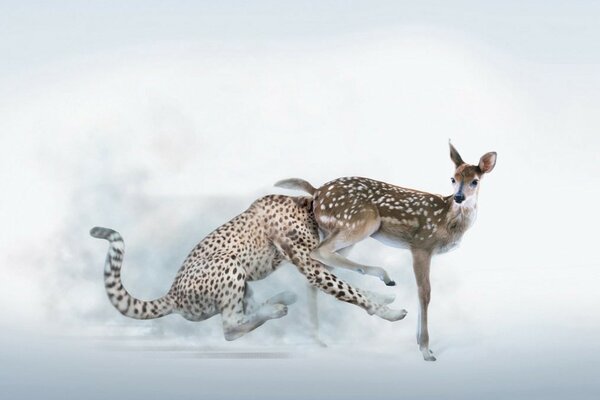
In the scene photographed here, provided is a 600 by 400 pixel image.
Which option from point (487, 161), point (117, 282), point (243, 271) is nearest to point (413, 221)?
point (487, 161)

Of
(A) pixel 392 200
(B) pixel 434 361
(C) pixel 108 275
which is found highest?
(A) pixel 392 200

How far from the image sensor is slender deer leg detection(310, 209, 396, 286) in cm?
756

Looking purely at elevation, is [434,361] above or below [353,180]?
below

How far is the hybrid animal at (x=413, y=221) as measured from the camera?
296 inches

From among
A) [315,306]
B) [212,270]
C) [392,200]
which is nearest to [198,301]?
[212,270]

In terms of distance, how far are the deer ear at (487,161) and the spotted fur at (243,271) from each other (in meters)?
0.99

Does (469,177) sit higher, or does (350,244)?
(469,177)

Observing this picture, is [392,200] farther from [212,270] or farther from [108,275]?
[108,275]

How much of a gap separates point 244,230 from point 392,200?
3.08 feet

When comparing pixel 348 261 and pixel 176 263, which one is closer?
pixel 348 261

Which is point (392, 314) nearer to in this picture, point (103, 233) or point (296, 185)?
point (296, 185)

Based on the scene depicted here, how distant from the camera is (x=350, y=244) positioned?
25.2ft

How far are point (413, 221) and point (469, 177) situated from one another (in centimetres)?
43

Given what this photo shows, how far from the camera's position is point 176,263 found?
8102 millimetres
